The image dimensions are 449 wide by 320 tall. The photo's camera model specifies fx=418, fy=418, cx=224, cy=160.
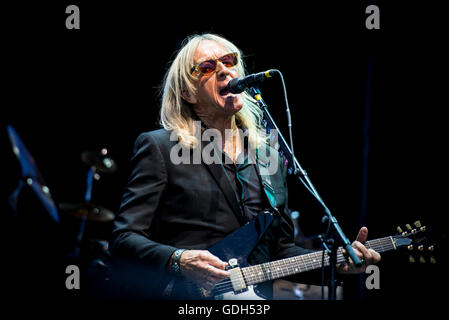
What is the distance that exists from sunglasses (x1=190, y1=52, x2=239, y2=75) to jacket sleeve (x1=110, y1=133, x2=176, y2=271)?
0.54 m

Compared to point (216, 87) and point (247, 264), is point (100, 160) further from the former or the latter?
point (247, 264)

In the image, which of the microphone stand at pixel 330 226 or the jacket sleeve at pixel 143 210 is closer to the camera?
the microphone stand at pixel 330 226

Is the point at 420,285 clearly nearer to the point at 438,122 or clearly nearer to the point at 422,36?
the point at 438,122

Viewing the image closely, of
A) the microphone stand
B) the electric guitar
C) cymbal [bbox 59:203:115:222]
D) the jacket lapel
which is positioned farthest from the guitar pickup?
cymbal [bbox 59:203:115:222]

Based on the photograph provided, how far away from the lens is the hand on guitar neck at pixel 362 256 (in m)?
2.09

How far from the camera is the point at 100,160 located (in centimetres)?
494

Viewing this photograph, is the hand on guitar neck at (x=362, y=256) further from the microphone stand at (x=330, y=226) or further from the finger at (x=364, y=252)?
the microphone stand at (x=330, y=226)

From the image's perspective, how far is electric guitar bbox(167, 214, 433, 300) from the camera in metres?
2.06

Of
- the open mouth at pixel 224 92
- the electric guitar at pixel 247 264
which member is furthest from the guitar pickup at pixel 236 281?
the open mouth at pixel 224 92

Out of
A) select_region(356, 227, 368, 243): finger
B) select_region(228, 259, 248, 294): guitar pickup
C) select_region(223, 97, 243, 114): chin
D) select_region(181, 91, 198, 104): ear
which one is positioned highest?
select_region(181, 91, 198, 104): ear

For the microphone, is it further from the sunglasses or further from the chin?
the sunglasses

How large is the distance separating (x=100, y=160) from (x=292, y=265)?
3.31 meters

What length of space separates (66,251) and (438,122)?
4.09m

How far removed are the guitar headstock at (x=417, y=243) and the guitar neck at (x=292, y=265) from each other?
52 mm
